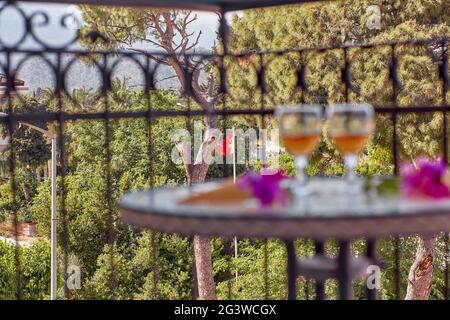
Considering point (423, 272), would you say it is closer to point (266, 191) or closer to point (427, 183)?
point (427, 183)

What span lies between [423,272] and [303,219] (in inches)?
442

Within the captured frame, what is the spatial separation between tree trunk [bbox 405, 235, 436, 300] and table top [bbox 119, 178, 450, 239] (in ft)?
35.7

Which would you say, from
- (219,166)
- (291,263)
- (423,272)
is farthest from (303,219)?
(219,166)

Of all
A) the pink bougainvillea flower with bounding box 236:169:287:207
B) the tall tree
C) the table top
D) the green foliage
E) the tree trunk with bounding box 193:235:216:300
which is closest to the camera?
the table top

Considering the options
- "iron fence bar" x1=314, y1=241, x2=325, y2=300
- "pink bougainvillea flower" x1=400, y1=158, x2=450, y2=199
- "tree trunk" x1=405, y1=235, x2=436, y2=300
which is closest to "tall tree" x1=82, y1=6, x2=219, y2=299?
"tree trunk" x1=405, y1=235, x2=436, y2=300

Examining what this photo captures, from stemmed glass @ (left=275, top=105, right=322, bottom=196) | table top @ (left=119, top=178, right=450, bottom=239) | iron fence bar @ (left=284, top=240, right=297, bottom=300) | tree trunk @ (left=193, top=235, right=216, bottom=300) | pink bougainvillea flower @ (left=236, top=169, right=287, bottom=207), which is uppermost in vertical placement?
stemmed glass @ (left=275, top=105, right=322, bottom=196)

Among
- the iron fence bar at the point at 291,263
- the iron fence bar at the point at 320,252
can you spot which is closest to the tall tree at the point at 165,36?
the iron fence bar at the point at 320,252

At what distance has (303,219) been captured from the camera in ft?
3.91

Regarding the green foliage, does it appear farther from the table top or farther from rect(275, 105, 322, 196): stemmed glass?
the table top

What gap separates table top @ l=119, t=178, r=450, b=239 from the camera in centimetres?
119

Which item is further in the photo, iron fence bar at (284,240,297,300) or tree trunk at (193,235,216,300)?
tree trunk at (193,235,216,300)

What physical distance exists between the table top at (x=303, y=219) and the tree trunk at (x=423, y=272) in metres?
10.9
